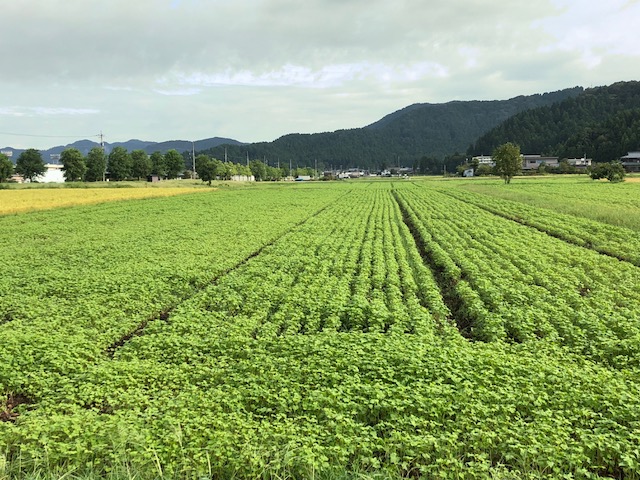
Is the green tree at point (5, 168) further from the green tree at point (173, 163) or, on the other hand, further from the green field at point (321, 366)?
the green field at point (321, 366)

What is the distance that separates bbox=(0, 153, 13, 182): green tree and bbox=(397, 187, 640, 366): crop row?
317 feet

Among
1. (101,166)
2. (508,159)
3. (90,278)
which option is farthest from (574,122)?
(90,278)

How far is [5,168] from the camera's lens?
91.2m

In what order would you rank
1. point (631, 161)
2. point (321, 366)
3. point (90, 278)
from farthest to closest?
point (631, 161), point (90, 278), point (321, 366)

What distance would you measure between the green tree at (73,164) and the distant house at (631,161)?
453 ft

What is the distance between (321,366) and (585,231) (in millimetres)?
21844

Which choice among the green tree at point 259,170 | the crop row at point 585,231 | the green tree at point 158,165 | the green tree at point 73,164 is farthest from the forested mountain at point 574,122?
the green tree at point 73,164

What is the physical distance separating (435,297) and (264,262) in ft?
23.3

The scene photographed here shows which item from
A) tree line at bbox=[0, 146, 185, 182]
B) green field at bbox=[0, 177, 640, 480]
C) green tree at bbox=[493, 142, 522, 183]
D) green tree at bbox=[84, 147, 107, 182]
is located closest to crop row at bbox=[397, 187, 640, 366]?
green field at bbox=[0, 177, 640, 480]

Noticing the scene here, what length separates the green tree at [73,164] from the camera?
102 metres

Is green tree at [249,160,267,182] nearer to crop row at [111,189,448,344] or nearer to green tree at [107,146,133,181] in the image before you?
green tree at [107,146,133,181]

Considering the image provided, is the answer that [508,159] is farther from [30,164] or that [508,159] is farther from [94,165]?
[30,164]

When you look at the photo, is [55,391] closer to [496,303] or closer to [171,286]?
[171,286]

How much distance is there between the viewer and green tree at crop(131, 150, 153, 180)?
116 metres
